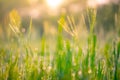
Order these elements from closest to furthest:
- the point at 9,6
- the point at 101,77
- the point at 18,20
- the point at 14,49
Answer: the point at 101,77 < the point at 18,20 < the point at 14,49 < the point at 9,6

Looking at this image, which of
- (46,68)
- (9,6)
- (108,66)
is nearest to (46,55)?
(46,68)

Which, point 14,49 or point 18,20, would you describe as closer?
point 18,20

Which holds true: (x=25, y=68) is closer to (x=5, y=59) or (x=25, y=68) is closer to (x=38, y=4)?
(x=5, y=59)

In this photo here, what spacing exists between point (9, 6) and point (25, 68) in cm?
1003

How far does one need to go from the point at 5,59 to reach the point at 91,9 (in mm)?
731

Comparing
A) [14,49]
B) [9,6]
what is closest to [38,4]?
[9,6]

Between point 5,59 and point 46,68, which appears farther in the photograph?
point 5,59

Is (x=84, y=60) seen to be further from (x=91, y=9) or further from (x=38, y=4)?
(x=38, y=4)

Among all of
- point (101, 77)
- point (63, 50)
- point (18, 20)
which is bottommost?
point (101, 77)

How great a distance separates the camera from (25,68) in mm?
2451

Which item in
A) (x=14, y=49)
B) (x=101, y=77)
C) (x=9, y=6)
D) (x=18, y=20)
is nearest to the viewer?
(x=101, y=77)

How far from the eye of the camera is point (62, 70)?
7.73 feet

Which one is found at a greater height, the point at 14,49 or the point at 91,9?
the point at 91,9

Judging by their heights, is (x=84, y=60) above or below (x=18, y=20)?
below
